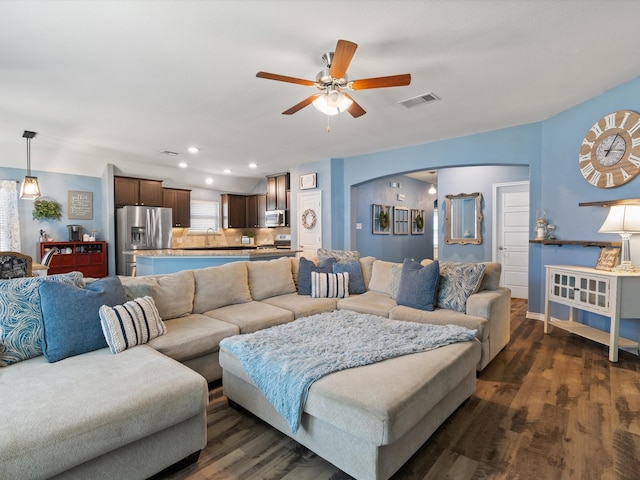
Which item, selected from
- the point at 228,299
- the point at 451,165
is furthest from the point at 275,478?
the point at 451,165

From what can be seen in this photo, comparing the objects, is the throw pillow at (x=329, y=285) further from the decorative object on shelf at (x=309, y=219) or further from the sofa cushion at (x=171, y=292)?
the decorative object on shelf at (x=309, y=219)

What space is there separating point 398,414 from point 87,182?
757 centimetres

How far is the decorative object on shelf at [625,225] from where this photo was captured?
300 cm

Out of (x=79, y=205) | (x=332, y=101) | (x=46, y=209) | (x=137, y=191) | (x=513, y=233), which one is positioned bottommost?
(x=513, y=233)

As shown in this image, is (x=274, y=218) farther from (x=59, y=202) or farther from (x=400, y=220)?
(x=59, y=202)

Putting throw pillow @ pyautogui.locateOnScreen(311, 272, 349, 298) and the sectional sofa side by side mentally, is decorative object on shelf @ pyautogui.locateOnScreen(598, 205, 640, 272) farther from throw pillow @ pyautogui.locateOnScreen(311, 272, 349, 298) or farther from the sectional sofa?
throw pillow @ pyautogui.locateOnScreen(311, 272, 349, 298)

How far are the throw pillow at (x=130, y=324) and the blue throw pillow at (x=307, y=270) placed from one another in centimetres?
174

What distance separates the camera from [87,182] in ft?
21.9

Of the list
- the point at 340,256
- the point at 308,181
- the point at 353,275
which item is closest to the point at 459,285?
A: the point at 353,275

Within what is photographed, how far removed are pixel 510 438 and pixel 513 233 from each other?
15.8 feet

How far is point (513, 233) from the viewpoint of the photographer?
19.4 ft

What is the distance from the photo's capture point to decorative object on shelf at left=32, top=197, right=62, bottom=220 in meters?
6.09

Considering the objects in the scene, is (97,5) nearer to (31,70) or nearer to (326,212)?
(31,70)

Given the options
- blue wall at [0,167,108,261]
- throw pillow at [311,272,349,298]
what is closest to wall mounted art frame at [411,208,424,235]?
throw pillow at [311,272,349,298]
